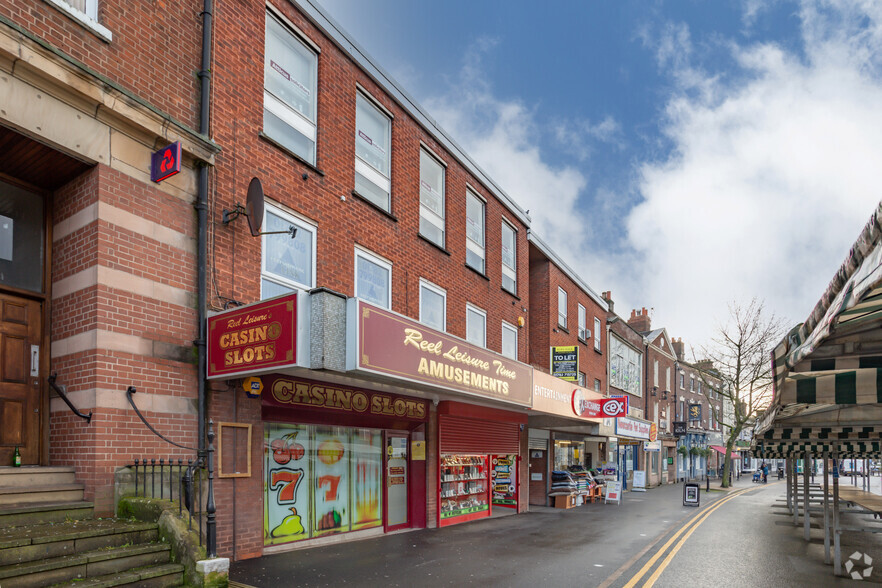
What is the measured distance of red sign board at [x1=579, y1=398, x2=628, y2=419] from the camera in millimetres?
20719

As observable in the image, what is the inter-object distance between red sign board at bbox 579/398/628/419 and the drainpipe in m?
14.1

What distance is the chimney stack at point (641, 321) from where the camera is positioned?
152ft

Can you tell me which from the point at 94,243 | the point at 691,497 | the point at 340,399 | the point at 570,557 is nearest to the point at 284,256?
the point at 340,399

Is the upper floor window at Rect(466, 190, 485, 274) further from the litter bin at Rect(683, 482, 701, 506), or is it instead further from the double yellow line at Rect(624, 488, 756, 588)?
the litter bin at Rect(683, 482, 701, 506)

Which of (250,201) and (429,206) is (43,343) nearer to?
(250,201)

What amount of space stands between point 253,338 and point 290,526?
4.02 metres

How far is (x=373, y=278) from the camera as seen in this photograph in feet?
43.1

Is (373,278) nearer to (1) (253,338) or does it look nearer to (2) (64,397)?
(1) (253,338)

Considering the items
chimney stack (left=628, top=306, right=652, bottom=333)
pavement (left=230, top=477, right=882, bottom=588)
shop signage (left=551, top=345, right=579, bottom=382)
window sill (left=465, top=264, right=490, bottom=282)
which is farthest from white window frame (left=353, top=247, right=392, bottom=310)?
chimney stack (left=628, top=306, right=652, bottom=333)

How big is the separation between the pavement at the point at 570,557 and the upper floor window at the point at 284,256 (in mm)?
4371

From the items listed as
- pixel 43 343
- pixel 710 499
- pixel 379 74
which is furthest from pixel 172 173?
pixel 710 499

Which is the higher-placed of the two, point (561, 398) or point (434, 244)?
point (434, 244)

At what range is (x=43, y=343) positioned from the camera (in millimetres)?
8375

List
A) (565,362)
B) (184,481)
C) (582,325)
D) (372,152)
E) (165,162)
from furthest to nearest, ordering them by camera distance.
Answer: (582,325), (565,362), (372,152), (165,162), (184,481)
